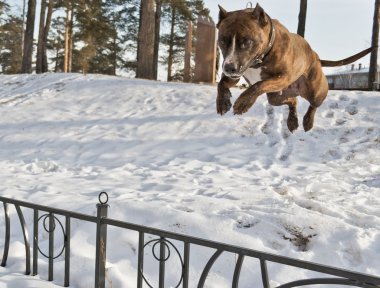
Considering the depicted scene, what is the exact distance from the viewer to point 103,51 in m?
29.7

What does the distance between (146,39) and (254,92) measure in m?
11.1

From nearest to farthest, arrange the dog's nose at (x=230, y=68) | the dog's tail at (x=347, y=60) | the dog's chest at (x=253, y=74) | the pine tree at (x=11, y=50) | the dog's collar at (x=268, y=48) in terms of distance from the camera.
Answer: the dog's nose at (x=230, y=68) → the dog's collar at (x=268, y=48) → the dog's chest at (x=253, y=74) → the dog's tail at (x=347, y=60) → the pine tree at (x=11, y=50)

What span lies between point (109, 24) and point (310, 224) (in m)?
20.8

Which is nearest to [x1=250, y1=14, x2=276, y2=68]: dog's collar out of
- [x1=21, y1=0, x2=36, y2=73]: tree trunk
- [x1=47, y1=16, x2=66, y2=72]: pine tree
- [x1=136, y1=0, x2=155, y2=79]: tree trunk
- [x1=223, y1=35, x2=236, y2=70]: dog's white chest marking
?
[x1=223, y1=35, x2=236, y2=70]: dog's white chest marking

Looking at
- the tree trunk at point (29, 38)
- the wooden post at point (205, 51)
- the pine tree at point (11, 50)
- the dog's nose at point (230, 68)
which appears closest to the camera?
the dog's nose at point (230, 68)

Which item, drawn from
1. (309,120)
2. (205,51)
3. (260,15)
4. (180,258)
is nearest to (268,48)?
(260,15)

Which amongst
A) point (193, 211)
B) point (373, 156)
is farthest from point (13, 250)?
point (373, 156)

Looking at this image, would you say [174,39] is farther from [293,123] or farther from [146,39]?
[293,123]

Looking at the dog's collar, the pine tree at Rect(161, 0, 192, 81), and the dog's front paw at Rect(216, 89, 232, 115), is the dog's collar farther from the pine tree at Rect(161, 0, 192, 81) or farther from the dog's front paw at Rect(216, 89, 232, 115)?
the pine tree at Rect(161, 0, 192, 81)

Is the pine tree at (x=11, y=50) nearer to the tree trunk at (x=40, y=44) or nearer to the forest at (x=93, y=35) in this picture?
the forest at (x=93, y=35)

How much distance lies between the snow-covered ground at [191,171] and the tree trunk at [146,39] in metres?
1.05

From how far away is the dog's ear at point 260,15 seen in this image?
68.1 inches

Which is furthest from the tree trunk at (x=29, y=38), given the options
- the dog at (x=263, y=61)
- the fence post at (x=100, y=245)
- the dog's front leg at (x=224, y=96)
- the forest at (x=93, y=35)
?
the dog's front leg at (x=224, y=96)

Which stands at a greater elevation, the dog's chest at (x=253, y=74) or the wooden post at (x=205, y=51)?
the wooden post at (x=205, y=51)
